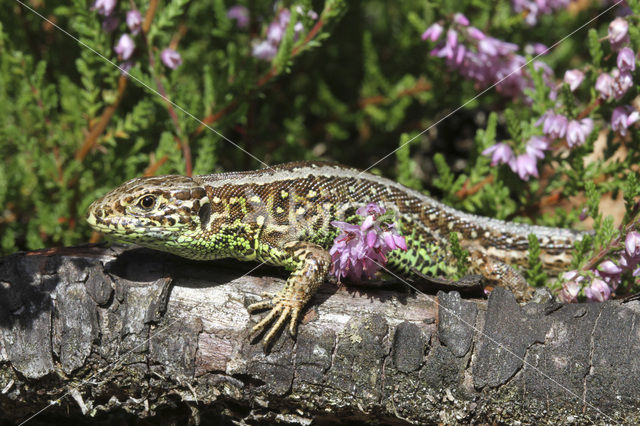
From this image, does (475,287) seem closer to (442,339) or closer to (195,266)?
(442,339)

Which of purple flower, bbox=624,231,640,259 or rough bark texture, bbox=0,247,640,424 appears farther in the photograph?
purple flower, bbox=624,231,640,259

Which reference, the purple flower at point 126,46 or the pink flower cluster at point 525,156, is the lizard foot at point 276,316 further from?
the purple flower at point 126,46

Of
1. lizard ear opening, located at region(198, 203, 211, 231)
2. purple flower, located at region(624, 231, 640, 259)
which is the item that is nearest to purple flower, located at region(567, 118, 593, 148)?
purple flower, located at region(624, 231, 640, 259)

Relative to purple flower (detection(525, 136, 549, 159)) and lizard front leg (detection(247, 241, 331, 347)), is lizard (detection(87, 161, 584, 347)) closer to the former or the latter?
lizard front leg (detection(247, 241, 331, 347))

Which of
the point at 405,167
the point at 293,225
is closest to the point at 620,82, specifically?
the point at 405,167

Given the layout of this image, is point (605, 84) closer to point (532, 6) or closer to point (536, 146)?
point (536, 146)

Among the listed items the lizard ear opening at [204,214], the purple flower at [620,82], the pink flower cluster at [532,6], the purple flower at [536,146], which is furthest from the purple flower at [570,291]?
the pink flower cluster at [532,6]
